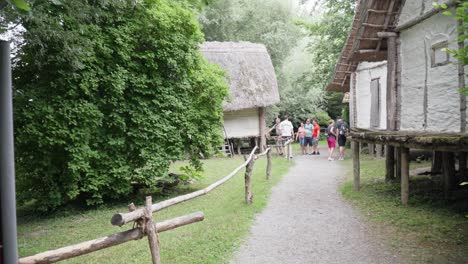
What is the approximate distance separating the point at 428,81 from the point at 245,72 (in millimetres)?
15265

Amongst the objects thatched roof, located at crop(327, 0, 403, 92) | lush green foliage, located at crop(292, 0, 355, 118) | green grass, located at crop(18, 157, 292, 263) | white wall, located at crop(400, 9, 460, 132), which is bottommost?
green grass, located at crop(18, 157, 292, 263)

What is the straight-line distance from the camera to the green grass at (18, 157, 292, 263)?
6168mm

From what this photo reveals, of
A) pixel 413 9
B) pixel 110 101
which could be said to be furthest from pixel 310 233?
pixel 413 9

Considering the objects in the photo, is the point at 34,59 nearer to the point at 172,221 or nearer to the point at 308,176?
the point at 172,221

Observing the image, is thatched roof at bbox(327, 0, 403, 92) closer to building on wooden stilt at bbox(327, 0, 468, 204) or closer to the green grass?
building on wooden stilt at bbox(327, 0, 468, 204)

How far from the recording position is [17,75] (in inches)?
379

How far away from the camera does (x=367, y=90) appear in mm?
18797

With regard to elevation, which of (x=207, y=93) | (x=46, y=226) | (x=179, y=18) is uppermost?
(x=179, y=18)

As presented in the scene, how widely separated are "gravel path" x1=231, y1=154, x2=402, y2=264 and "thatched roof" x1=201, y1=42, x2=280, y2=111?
11641 mm

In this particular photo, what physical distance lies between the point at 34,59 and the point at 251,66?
1659 cm

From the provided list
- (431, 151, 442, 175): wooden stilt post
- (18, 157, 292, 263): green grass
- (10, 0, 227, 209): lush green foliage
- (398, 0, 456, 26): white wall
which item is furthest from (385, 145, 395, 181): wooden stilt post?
(10, 0, 227, 209): lush green foliage

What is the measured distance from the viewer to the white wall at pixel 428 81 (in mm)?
8375

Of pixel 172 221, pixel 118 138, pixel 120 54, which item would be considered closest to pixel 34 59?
pixel 120 54

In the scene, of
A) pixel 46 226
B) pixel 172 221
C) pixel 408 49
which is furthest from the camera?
pixel 408 49
